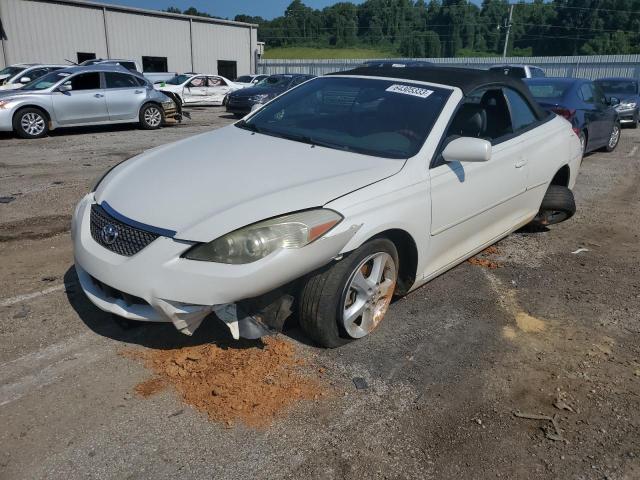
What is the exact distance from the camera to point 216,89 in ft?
69.8

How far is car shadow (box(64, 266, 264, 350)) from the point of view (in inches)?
129

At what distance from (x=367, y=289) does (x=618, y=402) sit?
149cm

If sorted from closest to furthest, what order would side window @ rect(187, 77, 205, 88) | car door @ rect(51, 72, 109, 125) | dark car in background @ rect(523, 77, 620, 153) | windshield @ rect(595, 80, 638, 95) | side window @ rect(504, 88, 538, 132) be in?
side window @ rect(504, 88, 538, 132), dark car in background @ rect(523, 77, 620, 153), car door @ rect(51, 72, 109, 125), windshield @ rect(595, 80, 638, 95), side window @ rect(187, 77, 205, 88)

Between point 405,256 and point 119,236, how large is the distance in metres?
1.75

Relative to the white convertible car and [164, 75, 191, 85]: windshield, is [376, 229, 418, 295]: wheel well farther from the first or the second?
[164, 75, 191, 85]: windshield

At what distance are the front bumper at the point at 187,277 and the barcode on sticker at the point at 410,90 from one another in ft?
4.92

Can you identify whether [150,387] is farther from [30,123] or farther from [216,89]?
[216,89]

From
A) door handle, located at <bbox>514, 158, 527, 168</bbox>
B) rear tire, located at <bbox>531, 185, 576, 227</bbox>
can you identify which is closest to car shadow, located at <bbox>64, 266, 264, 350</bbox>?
door handle, located at <bbox>514, 158, 527, 168</bbox>

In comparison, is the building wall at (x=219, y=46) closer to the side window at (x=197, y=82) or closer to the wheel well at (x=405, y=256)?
the side window at (x=197, y=82)

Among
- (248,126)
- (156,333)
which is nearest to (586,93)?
(248,126)

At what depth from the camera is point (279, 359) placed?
10.3 feet

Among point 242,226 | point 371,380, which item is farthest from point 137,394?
point 371,380

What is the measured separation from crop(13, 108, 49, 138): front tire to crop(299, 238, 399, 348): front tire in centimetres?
1076

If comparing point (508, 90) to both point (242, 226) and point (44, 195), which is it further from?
point (44, 195)
